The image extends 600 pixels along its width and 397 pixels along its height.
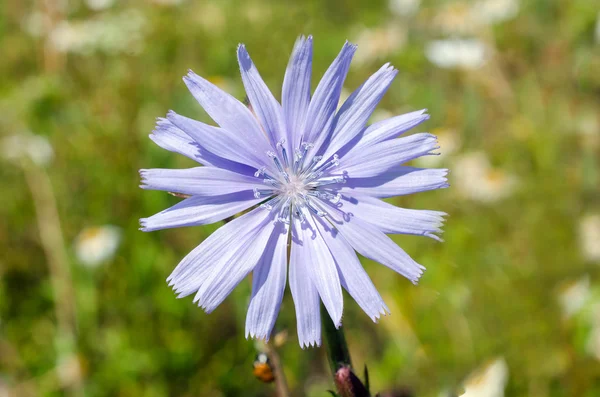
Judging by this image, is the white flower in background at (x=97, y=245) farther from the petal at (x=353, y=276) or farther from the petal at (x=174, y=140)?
the petal at (x=353, y=276)

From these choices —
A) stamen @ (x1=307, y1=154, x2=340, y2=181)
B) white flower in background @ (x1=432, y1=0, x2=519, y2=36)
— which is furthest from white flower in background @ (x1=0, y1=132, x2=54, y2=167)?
white flower in background @ (x1=432, y1=0, x2=519, y2=36)

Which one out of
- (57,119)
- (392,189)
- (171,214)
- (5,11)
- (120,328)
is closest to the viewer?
(171,214)

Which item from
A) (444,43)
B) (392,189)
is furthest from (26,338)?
(444,43)

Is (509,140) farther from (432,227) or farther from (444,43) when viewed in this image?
(432,227)

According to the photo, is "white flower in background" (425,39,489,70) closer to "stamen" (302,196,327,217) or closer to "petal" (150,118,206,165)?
"stamen" (302,196,327,217)

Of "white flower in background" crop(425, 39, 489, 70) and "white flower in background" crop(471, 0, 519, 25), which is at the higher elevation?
"white flower in background" crop(471, 0, 519, 25)

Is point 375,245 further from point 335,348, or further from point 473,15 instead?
point 473,15
